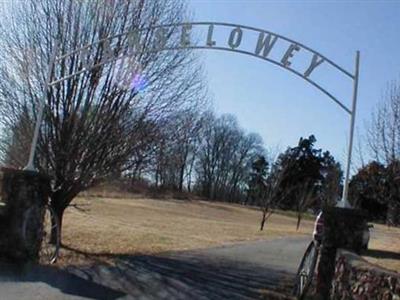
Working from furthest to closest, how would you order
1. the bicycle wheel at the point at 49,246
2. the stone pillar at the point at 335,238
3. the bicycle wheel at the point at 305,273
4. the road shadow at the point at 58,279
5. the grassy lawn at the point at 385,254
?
1. the grassy lawn at the point at 385,254
2. the bicycle wheel at the point at 49,246
3. the bicycle wheel at the point at 305,273
4. the stone pillar at the point at 335,238
5. the road shadow at the point at 58,279

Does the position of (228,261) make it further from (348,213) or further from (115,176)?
(348,213)

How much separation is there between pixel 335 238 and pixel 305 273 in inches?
58.3

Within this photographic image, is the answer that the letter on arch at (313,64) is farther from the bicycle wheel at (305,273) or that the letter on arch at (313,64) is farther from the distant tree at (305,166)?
the distant tree at (305,166)

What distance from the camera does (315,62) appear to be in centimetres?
1169

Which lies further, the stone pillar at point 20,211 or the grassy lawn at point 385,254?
the grassy lawn at point 385,254

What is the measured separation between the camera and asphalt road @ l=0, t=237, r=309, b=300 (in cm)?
908

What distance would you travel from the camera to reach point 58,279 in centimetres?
996

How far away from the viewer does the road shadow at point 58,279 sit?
9055 millimetres

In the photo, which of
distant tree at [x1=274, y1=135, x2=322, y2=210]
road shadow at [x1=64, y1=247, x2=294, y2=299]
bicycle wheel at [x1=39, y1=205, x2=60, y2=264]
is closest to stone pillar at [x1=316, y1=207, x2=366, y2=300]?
road shadow at [x1=64, y1=247, x2=294, y2=299]

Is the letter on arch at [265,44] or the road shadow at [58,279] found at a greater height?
the letter on arch at [265,44]

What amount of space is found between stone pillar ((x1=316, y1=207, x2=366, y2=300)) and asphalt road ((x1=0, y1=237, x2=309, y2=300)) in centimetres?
123

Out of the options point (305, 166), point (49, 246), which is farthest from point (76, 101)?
point (305, 166)

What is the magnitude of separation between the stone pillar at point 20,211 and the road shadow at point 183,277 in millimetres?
918

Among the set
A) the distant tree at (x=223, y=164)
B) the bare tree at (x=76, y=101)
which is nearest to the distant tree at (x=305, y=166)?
the distant tree at (x=223, y=164)
